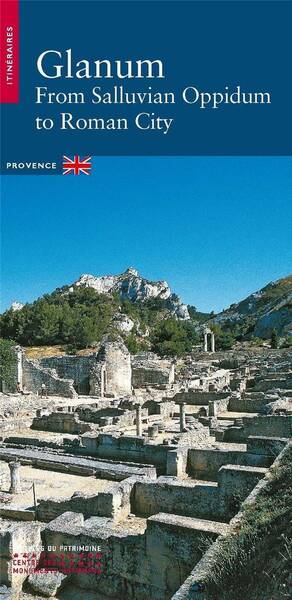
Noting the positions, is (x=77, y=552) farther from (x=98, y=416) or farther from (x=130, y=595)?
(x=98, y=416)

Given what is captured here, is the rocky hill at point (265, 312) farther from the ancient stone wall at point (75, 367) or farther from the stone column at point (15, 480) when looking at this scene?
the stone column at point (15, 480)

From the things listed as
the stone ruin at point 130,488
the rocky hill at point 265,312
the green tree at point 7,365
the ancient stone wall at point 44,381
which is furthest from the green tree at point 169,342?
the stone ruin at point 130,488

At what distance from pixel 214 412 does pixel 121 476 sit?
33.1 feet

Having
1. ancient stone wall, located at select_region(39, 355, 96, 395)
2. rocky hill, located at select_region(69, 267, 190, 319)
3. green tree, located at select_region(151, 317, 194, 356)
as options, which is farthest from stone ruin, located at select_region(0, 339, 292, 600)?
rocky hill, located at select_region(69, 267, 190, 319)

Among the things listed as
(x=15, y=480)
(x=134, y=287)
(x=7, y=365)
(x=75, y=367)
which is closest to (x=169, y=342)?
(x=75, y=367)

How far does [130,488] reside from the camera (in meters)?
10.6

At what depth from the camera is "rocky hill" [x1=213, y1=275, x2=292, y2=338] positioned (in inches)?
4053

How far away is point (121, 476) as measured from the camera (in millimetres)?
13945

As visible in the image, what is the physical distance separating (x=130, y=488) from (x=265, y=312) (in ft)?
378

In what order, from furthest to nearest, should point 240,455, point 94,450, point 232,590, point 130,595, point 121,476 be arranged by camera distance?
point 94,450 < point 121,476 < point 240,455 < point 130,595 < point 232,590

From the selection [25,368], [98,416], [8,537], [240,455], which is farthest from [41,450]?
[25,368]

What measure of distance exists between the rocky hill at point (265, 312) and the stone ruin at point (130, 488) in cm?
7323

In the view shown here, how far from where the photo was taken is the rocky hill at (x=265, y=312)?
338ft

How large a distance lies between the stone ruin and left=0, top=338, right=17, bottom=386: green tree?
10.2 m
